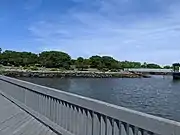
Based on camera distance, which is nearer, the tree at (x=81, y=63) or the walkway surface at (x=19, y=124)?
the walkway surface at (x=19, y=124)

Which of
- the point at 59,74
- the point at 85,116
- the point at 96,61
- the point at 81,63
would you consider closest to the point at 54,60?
the point at 81,63

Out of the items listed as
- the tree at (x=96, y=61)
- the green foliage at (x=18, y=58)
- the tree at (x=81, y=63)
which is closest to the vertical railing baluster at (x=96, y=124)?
the green foliage at (x=18, y=58)

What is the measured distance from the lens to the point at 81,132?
5301 millimetres

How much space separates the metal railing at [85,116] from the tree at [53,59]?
525 feet

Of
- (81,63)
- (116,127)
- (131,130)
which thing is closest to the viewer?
(131,130)

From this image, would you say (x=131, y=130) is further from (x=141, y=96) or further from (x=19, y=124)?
(x=141, y=96)

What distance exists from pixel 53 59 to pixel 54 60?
3.27 feet

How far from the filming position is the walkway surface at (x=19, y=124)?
6.67 metres

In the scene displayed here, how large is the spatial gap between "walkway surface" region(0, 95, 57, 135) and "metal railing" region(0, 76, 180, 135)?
14cm

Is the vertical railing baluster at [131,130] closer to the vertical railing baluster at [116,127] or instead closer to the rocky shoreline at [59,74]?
the vertical railing baluster at [116,127]

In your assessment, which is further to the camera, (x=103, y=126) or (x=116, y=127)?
(x=103, y=126)

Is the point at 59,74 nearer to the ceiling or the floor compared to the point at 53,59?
nearer to the floor

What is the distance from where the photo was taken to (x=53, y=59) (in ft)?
562

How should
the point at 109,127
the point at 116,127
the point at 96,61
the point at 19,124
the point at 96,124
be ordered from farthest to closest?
the point at 96,61 < the point at 19,124 < the point at 96,124 < the point at 109,127 < the point at 116,127
